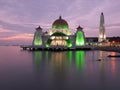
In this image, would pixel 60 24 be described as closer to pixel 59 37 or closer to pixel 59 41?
pixel 59 37

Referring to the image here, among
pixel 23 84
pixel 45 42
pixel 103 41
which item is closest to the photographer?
pixel 23 84

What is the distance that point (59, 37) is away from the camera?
248ft

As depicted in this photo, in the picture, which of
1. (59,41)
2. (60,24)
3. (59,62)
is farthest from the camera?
(59,41)

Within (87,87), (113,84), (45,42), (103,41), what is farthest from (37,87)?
(103,41)

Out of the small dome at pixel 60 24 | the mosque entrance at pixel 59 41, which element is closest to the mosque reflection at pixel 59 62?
the mosque entrance at pixel 59 41

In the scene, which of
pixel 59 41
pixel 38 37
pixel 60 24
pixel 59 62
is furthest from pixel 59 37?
pixel 59 62

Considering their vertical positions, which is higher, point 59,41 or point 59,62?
point 59,41

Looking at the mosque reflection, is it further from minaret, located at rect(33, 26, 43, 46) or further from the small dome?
the small dome

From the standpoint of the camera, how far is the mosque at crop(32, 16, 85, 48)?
7500 cm

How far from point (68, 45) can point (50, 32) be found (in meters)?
8.60

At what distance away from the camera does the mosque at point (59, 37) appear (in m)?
75.0

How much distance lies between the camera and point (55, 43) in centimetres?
7681

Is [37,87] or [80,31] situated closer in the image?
[37,87]

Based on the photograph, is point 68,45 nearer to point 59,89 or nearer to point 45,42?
point 45,42
